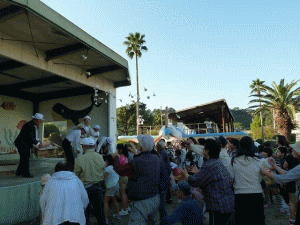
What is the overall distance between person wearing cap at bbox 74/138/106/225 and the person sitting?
1215 mm

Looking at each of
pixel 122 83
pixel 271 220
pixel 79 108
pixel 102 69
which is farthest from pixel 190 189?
pixel 79 108

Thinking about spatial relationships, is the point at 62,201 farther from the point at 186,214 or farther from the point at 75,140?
the point at 75,140

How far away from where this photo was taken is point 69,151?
7.78 metres

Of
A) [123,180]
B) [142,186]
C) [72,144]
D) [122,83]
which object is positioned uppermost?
[122,83]

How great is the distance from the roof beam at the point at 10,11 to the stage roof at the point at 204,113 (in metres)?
23.7

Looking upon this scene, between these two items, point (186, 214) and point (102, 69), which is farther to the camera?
point (102, 69)

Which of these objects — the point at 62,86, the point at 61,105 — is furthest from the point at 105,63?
the point at 61,105

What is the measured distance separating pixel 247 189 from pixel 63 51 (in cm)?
799

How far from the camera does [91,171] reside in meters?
4.79

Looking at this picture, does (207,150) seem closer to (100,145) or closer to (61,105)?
(100,145)

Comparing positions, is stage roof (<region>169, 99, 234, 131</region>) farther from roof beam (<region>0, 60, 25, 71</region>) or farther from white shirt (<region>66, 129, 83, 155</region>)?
white shirt (<region>66, 129, 83, 155</region>)

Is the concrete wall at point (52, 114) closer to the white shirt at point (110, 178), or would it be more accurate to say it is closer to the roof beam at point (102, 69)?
the roof beam at point (102, 69)

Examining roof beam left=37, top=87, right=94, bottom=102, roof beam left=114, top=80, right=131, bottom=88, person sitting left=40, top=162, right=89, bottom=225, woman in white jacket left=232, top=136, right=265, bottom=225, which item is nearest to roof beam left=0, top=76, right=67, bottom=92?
roof beam left=37, top=87, right=94, bottom=102

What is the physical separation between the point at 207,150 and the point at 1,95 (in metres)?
14.4
